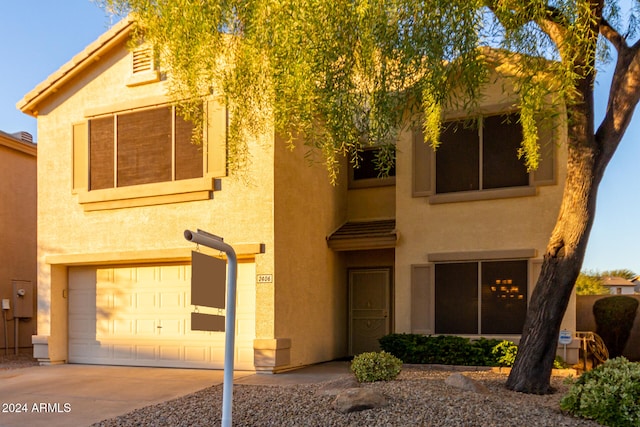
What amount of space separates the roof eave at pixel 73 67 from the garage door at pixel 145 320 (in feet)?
13.4

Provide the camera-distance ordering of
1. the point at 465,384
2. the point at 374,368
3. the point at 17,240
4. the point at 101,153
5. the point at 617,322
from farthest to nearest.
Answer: the point at 17,240, the point at 617,322, the point at 101,153, the point at 374,368, the point at 465,384

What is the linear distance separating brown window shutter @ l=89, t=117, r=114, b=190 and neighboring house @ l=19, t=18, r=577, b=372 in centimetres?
3

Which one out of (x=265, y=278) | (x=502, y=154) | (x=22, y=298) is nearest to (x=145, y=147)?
(x=265, y=278)

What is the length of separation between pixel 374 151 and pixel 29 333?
11.2m

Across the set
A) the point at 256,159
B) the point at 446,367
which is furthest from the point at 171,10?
the point at 446,367

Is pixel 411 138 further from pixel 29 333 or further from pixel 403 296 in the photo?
pixel 29 333

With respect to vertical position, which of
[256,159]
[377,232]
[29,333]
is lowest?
[29,333]

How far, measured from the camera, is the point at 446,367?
10914 mm

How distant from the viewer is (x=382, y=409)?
666 cm

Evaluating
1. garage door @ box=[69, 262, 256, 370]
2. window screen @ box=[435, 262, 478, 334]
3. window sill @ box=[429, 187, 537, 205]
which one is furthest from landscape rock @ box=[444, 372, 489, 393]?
window sill @ box=[429, 187, 537, 205]

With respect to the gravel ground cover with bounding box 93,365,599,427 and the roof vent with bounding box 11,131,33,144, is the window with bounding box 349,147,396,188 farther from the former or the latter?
the roof vent with bounding box 11,131,33,144

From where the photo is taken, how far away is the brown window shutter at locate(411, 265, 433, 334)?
39.3ft

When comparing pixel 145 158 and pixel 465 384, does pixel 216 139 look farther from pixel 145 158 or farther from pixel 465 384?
pixel 465 384

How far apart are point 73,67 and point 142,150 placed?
9.06ft
